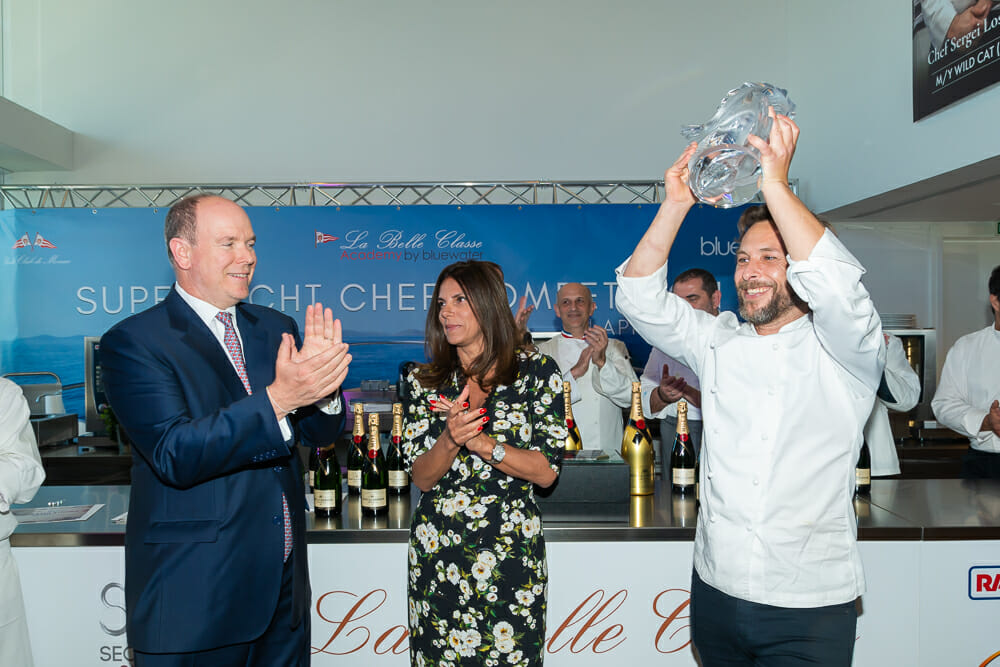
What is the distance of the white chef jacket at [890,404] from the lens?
7.92 ft

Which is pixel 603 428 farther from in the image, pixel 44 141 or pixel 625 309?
pixel 44 141

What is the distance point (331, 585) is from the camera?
6.73 ft

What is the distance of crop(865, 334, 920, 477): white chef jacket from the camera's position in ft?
7.92

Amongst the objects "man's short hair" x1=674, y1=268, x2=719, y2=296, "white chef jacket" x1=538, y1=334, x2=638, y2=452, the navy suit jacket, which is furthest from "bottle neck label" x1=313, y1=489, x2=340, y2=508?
"man's short hair" x1=674, y1=268, x2=719, y2=296

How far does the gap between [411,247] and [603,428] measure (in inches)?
85.4

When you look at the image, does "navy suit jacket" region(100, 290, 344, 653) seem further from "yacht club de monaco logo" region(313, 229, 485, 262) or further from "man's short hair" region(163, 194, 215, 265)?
"yacht club de monaco logo" region(313, 229, 485, 262)

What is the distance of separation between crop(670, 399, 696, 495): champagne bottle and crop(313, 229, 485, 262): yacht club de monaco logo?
297cm

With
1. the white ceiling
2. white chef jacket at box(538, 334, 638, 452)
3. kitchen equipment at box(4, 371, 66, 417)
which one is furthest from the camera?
kitchen equipment at box(4, 371, 66, 417)

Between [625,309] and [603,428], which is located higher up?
[625,309]

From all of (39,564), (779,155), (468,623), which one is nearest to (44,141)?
(39,564)

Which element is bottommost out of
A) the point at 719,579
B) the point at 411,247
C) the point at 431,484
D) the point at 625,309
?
the point at 719,579

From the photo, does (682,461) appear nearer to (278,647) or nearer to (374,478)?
(374,478)

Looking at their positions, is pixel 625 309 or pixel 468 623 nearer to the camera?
pixel 625 309

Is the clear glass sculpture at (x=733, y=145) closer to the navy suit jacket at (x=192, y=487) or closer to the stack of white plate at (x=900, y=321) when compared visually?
the navy suit jacket at (x=192, y=487)
